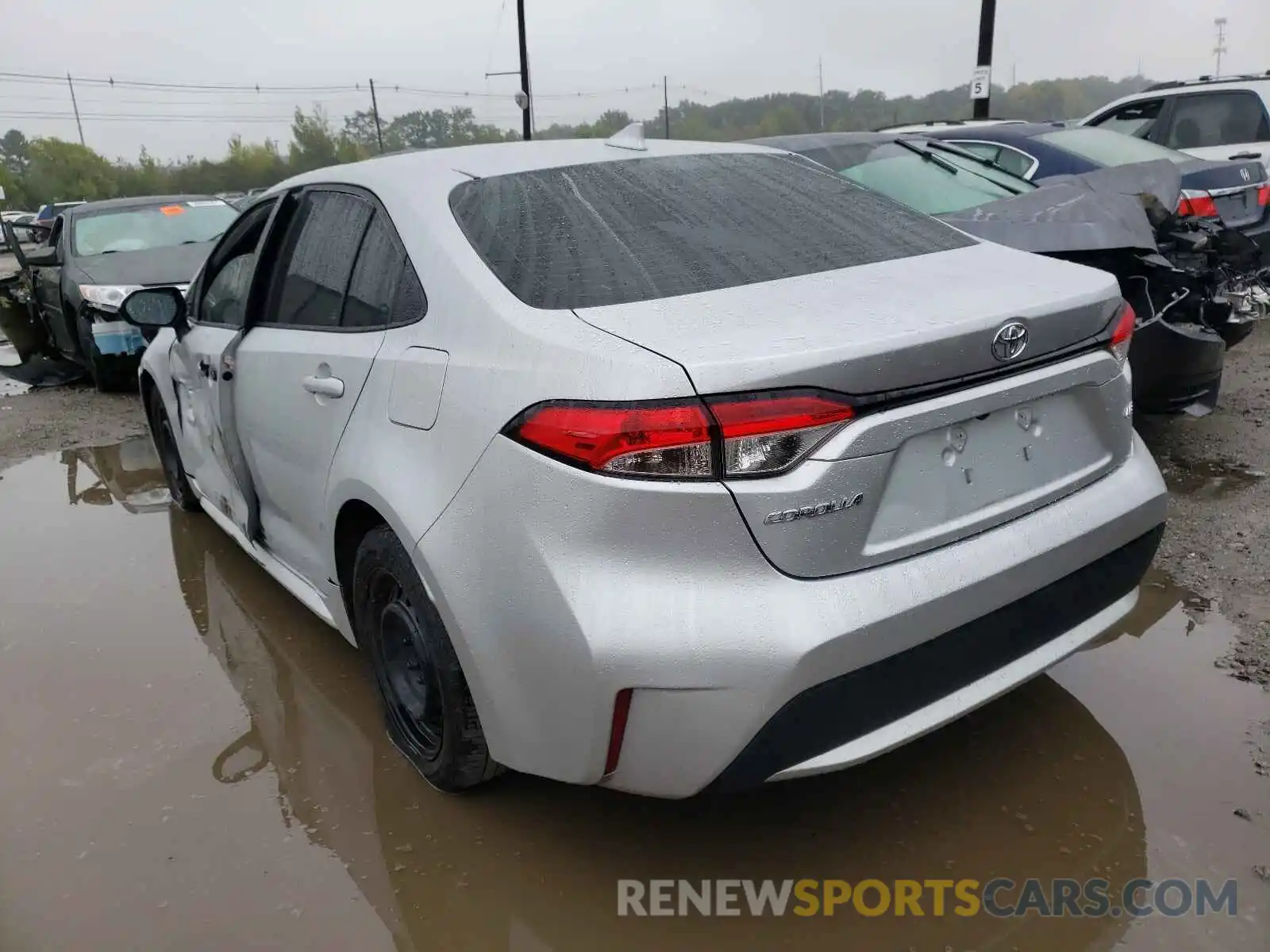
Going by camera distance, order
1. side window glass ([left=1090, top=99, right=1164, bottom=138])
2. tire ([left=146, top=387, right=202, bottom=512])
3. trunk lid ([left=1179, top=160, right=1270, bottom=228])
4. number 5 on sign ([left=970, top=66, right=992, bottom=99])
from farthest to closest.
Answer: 1. number 5 on sign ([left=970, top=66, right=992, bottom=99])
2. side window glass ([left=1090, top=99, right=1164, bottom=138])
3. trunk lid ([left=1179, top=160, right=1270, bottom=228])
4. tire ([left=146, top=387, right=202, bottom=512])

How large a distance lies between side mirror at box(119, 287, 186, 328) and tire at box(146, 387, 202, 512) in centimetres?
83

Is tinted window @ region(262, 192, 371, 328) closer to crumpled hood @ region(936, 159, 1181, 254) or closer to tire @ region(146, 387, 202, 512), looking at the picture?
tire @ region(146, 387, 202, 512)

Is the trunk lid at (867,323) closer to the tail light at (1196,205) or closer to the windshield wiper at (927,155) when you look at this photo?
the windshield wiper at (927,155)

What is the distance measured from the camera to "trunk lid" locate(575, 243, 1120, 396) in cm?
180

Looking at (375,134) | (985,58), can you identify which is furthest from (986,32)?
(375,134)

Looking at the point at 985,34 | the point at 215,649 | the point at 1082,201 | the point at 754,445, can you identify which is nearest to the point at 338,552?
the point at 215,649

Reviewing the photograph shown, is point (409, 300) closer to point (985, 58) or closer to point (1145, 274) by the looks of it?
point (1145, 274)

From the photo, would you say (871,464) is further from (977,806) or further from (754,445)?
(977,806)

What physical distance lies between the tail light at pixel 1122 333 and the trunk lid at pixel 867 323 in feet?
0.18

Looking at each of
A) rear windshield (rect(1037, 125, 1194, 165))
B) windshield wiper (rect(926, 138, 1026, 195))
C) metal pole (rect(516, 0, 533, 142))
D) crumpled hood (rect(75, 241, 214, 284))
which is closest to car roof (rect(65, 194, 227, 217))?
crumpled hood (rect(75, 241, 214, 284))

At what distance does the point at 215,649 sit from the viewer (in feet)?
11.5

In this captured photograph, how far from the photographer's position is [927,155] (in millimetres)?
5422

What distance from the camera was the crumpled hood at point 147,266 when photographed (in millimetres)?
7691

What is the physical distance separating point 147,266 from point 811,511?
7679mm
